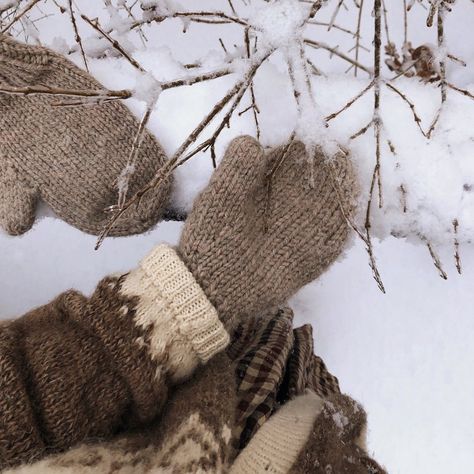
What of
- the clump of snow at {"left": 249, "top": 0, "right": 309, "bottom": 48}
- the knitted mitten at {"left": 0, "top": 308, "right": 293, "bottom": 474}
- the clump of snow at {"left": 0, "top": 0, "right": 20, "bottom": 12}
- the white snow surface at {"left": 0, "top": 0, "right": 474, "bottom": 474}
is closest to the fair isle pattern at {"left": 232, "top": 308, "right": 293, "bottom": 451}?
the knitted mitten at {"left": 0, "top": 308, "right": 293, "bottom": 474}

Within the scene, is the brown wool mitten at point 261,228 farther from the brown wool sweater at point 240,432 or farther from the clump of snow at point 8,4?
the clump of snow at point 8,4

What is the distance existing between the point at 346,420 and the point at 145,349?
1.23 ft

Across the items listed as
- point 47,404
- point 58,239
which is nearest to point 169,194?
point 47,404

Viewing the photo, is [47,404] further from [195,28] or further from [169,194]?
[195,28]

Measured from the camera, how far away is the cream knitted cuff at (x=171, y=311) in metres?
0.88

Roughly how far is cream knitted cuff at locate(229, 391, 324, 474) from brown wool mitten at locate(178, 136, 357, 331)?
19cm

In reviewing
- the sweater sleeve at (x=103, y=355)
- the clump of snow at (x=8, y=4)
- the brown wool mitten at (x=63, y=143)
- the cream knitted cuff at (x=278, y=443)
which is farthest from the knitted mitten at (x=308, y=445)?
the clump of snow at (x=8, y=4)

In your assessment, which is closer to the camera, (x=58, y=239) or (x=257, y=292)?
(x=257, y=292)

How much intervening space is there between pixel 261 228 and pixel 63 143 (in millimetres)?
402

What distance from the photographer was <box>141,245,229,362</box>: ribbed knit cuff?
885 mm

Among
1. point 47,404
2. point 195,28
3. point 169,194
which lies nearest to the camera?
point 47,404

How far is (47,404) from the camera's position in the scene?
0.82m

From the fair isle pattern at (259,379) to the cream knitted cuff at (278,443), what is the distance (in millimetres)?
45

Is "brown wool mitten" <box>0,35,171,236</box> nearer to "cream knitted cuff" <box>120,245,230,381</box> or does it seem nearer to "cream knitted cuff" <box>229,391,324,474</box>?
"cream knitted cuff" <box>120,245,230,381</box>
